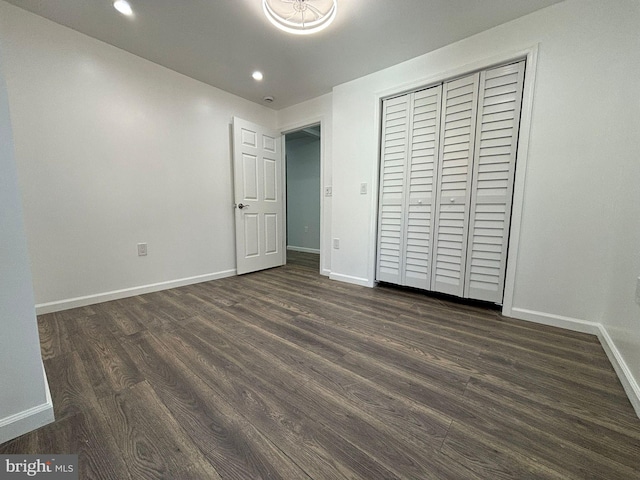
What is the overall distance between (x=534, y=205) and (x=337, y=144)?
196 centimetres

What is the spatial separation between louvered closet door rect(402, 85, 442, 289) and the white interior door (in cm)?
191

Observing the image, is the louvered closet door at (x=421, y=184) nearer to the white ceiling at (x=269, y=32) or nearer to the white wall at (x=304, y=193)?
the white ceiling at (x=269, y=32)

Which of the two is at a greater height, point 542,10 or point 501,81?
point 542,10

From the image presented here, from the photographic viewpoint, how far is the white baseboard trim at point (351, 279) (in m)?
2.78

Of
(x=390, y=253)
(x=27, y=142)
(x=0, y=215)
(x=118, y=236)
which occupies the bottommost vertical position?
(x=390, y=253)

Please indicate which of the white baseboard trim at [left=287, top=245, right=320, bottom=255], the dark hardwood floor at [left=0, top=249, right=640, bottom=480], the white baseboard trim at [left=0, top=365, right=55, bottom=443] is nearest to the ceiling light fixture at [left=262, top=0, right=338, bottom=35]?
the dark hardwood floor at [left=0, top=249, right=640, bottom=480]

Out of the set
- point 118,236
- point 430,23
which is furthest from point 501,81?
point 118,236

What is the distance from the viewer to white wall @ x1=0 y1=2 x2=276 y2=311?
6.10 ft

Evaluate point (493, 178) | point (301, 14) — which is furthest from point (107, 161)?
point (493, 178)

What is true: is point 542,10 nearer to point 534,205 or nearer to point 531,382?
point 534,205

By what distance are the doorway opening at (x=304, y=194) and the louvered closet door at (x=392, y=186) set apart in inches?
89.3

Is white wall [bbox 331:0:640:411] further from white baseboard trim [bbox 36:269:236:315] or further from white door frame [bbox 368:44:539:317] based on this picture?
white baseboard trim [bbox 36:269:236:315]

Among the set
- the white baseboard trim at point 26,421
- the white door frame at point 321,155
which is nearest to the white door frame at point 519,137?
the white door frame at point 321,155

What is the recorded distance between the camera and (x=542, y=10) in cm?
171
